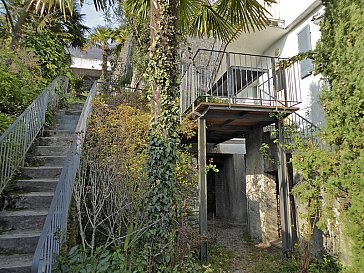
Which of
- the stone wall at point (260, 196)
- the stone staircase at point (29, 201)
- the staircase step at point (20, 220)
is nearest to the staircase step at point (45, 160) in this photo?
the stone staircase at point (29, 201)

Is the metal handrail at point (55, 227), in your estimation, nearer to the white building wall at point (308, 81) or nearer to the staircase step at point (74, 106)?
the staircase step at point (74, 106)

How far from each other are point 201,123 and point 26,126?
3.99 metres

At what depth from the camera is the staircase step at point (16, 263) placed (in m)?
3.06

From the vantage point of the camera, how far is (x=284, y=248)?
6.36m

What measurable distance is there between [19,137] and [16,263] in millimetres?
2521

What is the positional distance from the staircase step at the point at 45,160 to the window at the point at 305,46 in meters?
7.21

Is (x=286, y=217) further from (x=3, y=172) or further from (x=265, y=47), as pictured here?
(x=265, y=47)

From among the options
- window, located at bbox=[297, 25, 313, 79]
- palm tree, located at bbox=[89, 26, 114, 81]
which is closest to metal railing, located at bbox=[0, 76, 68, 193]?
window, located at bbox=[297, 25, 313, 79]

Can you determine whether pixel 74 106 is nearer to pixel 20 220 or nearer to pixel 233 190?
pixel 20 220

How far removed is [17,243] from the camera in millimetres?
3486

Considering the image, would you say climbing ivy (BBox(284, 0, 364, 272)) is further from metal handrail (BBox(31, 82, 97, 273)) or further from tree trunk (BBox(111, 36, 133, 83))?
tree trunk (BBox(111, 36, 133, 83))

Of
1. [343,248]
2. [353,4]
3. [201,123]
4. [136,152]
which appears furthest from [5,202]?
[353,4]

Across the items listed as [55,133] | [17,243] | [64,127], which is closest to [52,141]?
[55,133]

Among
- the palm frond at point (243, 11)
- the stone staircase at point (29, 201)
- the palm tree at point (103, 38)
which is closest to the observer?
the stone staircase at point (29, 201)
